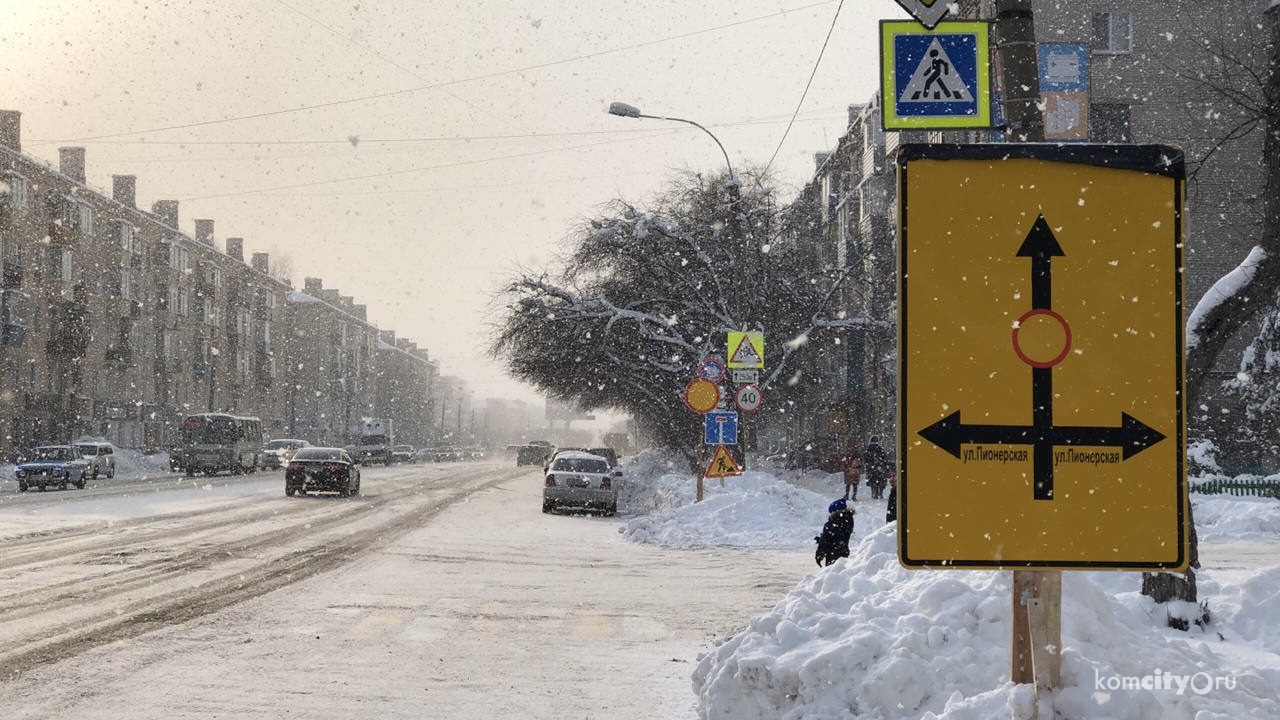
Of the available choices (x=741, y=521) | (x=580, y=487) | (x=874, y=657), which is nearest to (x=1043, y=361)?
(x=874, y=657)

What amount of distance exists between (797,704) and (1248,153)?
37.8 m

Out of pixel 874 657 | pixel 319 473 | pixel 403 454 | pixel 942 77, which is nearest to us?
pixel 874 657

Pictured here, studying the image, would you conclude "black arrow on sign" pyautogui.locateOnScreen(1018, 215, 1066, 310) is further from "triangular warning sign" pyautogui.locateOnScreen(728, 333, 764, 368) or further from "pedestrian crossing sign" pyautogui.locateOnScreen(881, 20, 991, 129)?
"triangular warning sign" pyautogui.locateOnScreen(728, 333, 764, 368)

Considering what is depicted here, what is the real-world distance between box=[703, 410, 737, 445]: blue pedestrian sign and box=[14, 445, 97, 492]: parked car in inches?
974

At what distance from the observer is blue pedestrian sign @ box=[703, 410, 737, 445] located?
77.3ft

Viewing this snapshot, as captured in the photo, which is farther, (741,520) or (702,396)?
(702,396)

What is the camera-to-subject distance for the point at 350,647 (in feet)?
30.1

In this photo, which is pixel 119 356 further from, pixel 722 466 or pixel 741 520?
pixel 741 520

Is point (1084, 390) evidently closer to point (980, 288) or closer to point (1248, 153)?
point (980, 288)

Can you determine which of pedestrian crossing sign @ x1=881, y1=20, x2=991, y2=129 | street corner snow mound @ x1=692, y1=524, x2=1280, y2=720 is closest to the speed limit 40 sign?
pedestrian crossing sign @ x1=881, y1=20, x2=991, y2=129

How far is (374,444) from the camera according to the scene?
260 feet

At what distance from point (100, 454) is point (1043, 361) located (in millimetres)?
51413

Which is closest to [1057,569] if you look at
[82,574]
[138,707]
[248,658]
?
[138,707]

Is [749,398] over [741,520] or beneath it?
over
